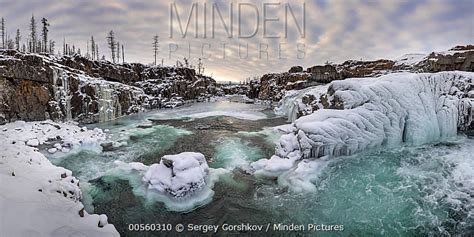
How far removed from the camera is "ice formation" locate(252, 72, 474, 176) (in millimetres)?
9594

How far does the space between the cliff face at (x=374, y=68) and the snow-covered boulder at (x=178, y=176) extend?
2523cm

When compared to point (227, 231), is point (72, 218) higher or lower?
higher

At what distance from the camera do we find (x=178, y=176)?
7289 millimetres

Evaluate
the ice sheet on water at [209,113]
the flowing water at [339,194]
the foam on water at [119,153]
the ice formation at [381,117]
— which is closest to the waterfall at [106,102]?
the ice sheet on water at [209,113]

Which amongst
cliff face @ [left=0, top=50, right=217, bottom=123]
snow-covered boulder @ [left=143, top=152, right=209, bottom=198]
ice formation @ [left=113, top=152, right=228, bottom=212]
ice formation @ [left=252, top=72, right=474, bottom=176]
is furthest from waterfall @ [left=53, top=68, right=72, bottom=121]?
ice formation @ [left=252, top=72, right=474, bottom=176]

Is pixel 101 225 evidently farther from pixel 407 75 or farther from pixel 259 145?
pixel 407 75

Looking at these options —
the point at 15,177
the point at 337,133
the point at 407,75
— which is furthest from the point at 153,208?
the point at 407,75

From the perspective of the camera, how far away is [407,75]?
11.7 meters

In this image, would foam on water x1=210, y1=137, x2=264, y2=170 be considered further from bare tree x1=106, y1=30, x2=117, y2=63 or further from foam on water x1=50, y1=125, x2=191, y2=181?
bare tree x1=106, y1=30, x2=117, y2=63

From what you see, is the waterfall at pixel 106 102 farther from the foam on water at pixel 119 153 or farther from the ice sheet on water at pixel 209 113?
the foam on water at pixel 119 153

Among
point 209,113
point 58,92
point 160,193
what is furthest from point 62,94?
point 160,193

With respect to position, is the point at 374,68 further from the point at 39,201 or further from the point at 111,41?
the point at 111,41

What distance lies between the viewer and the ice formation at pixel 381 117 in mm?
9594

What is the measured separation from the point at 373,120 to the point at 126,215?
32.2ft
